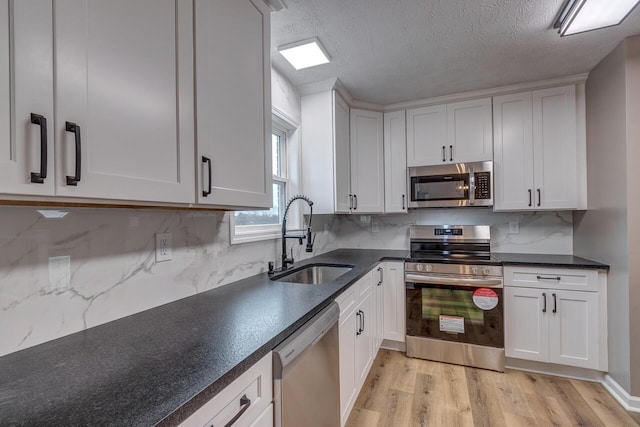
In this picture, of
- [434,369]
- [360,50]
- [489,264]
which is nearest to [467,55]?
[360,50]

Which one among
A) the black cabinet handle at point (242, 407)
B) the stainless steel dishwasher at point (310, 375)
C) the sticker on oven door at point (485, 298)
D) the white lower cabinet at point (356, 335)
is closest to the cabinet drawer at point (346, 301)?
the white lower cabinet at point (356, 335)

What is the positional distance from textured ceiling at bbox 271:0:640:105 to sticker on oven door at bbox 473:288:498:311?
1.72 metres

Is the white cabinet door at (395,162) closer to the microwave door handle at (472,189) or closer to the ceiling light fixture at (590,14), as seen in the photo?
the microwave door handle at (472,189)

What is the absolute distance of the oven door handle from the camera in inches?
93.8

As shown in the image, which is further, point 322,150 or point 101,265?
point 322,150

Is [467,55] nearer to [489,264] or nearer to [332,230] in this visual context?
[489,264]

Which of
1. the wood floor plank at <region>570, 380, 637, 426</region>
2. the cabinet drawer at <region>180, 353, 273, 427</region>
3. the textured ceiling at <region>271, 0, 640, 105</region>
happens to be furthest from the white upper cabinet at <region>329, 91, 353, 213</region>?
the wood floor plank at <region>570, 380, 637, 426</region>

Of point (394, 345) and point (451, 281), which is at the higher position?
point (451, 281)

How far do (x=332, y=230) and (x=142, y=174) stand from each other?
2.52m

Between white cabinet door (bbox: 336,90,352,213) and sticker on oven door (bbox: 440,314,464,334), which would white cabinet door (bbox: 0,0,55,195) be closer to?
white cabinet door (bbox: 336,90,352,213)

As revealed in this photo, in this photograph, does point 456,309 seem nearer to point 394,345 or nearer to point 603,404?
point 394,345

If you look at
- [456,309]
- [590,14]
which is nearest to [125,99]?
[590,14]

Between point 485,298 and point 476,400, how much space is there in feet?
2.40

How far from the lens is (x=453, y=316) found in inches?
97.5
